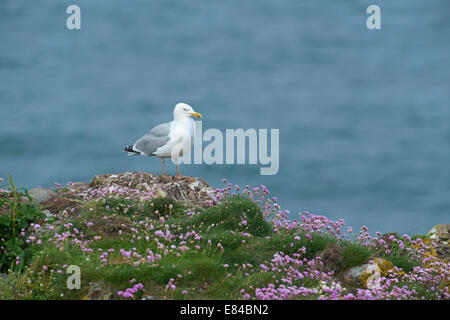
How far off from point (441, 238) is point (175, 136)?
23.6 ft

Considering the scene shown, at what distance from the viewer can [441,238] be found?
15.4 m

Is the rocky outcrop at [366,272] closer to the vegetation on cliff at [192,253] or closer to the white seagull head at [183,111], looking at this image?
the vegetation on cliff at [192,253]

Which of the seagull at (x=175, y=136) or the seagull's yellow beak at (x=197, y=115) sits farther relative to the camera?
the seagull at (x=175, y=136)

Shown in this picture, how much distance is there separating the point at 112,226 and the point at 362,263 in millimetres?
4689

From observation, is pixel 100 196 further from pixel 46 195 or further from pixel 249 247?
pixel 249 247

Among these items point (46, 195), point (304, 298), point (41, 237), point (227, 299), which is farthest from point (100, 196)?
point (304, 298)

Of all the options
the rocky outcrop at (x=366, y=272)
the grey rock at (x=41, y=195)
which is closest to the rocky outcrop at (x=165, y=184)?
the grey rock at (x=41, y=195)

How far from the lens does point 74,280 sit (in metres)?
9.35

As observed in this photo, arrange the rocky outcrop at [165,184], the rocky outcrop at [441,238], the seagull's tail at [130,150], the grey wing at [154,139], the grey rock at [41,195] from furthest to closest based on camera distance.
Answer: the seagull's tail at [130,150]
the grey wing at [154,139]
the rocky outcrop at [165,184]
the rocky outcrop at [441,238]
the grey rock at [41,195]

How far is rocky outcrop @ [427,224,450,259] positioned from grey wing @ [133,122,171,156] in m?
7.19

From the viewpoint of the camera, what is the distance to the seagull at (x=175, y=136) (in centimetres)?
1530

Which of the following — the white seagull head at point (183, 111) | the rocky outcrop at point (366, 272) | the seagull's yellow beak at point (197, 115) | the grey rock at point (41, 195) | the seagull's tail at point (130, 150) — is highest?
the white seagull head at point (183, 111)

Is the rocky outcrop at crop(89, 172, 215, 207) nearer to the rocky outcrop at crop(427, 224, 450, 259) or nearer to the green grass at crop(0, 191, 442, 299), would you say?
the green grass at crop(0, 191, 442, 299)

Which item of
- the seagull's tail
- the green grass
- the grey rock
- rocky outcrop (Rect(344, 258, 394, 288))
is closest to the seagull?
the seagull's tail
